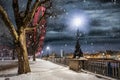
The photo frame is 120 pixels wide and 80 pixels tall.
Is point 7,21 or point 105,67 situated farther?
point 7,21

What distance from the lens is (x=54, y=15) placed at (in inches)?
1075

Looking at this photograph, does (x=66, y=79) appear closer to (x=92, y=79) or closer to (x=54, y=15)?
(x=92, y=79)

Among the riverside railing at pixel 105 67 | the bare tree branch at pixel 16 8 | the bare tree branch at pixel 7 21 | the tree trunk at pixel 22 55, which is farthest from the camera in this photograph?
the tree trunk at pixel 22 55

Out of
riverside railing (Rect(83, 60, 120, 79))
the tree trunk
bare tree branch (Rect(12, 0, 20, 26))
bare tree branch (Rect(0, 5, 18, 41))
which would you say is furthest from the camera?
the tree trunk

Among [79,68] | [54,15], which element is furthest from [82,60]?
[54,15]

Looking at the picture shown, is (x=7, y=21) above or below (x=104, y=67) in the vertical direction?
above

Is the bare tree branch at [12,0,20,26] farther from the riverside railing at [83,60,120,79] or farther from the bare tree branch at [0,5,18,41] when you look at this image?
the riverside railing at [83,60,120,79]

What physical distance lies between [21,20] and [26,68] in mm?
3858

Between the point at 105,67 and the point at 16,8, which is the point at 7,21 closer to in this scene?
the point at 16,8

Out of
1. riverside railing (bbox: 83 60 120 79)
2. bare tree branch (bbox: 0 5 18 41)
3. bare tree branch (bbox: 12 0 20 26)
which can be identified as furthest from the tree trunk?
riverside railing (bbox: 83 60 120 79)

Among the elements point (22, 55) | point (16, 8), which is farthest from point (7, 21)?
point (22, 55)

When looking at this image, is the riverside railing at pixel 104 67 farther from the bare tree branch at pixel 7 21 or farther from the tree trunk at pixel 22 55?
the bare tree branch at pixel 7 21

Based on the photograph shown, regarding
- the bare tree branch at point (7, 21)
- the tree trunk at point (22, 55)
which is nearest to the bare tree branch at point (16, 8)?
the bare tree branch at point (7, 21)

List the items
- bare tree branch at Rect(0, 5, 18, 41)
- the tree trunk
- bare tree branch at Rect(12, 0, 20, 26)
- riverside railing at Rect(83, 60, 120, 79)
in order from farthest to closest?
1. the tree trunk
2. bare tree branch at Rect(12, 0, 20, 26)
3. bare tree branch at Rect(0, 5, 18, 41)
4. riverside railing at Rect(83, 60, 120, 79)
